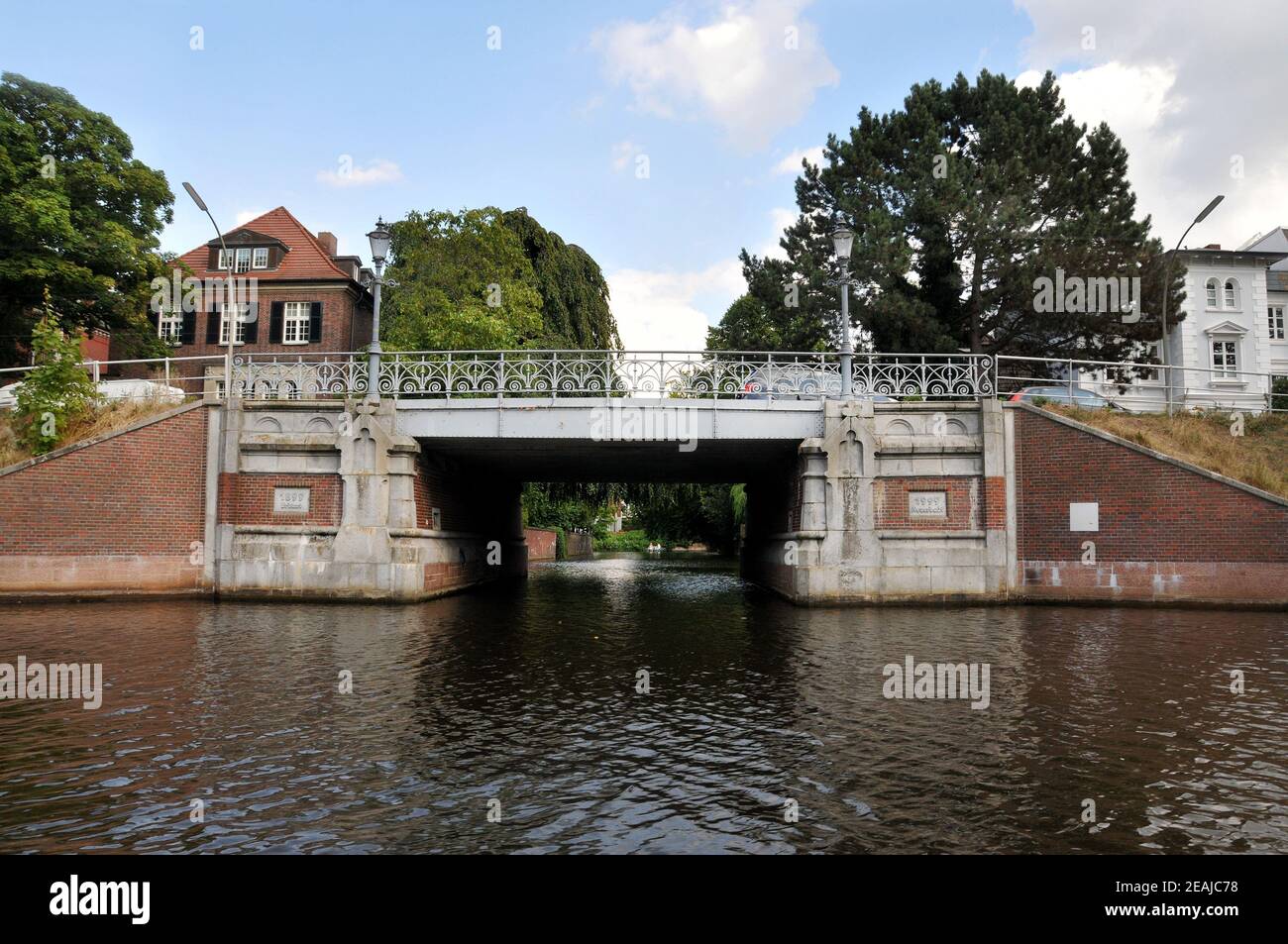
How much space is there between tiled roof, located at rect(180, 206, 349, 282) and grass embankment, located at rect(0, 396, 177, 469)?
21610 mm

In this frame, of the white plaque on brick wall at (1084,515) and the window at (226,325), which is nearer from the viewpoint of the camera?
the white plaque on brick wall at (1084,515)

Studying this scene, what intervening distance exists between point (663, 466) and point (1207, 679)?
1660 cm

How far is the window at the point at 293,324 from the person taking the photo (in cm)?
3872

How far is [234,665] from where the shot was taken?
9.32 meters

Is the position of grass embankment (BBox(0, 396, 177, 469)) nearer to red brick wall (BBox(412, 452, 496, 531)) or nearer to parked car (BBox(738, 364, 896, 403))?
red brick wall (BBox(412, 452, 496, 531))

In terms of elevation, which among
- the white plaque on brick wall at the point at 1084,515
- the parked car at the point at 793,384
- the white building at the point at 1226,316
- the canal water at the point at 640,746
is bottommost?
the canal water at the point at 640,746

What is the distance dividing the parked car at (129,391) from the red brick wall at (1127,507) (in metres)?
19.2

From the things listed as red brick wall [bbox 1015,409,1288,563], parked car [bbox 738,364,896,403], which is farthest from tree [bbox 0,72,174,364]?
red brick wall [bbox 1015,409,1288,563]

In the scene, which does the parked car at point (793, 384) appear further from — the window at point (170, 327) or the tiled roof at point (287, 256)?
the window at point (170, 327)

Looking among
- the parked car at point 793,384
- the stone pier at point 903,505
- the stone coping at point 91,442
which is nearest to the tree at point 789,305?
the parked car at point 793,384

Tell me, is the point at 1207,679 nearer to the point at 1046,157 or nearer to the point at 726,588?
the point at 726,588

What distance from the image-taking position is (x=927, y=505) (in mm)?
17172

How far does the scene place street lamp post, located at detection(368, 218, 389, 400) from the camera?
16703mm
